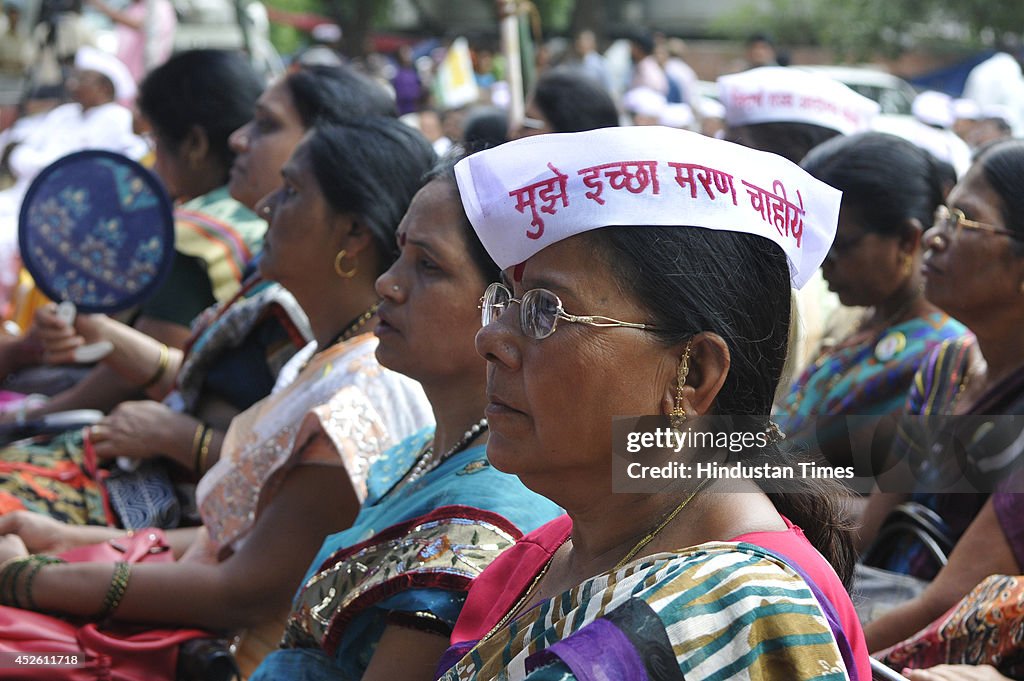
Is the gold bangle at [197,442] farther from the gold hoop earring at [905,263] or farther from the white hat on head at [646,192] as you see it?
the gold hoop earring at [905,263]

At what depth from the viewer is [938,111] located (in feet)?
33.7

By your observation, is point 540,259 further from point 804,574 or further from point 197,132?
point 197,132

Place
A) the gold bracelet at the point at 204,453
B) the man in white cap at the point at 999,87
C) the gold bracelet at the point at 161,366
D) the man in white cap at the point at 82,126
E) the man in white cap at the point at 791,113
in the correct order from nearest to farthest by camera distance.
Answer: the gold bracelet at the point at 204,453, the gold bracelet at the point at 161,366, the man in white cap at the point at 791,113, the man in white cap at the point at 82,126, the man in white cap at the point at 999,87

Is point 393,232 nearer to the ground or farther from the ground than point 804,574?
nearer to the ground

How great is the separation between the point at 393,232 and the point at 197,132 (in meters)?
1.82

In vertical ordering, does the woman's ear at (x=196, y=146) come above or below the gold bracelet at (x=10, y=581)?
above

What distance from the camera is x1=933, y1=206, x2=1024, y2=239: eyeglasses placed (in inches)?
115

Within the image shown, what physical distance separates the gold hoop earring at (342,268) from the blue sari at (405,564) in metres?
0.76

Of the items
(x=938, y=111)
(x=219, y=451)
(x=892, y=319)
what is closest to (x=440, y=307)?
(x=219, y=451)

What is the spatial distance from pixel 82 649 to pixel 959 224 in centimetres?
232

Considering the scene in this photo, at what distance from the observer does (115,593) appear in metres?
2.66

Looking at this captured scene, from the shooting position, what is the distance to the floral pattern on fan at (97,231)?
369cm

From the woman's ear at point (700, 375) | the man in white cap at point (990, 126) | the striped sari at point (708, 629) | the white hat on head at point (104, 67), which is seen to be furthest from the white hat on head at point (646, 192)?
the man in white cap at point (990, 126)

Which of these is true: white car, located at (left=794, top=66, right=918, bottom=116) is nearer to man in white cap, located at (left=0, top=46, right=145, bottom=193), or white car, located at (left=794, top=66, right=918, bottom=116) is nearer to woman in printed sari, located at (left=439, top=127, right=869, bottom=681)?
man in white cap, located at (left=0, top=46, right=145, bottom=193)
